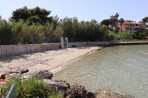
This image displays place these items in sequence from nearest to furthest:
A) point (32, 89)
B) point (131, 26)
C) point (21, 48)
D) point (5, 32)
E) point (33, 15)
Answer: point (32, 89) → point (5, 32) → point (21, 48) → point (33, 15) → point (131, 26)

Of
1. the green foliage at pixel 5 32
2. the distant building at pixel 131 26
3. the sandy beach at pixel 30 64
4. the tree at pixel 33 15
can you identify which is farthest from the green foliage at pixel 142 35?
the green foliage at pixel 5 32

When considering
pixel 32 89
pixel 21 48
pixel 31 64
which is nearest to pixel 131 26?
pixel 21 48

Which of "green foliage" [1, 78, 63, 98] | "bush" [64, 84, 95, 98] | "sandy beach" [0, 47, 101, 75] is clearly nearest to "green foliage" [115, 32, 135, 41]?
"sandy beach" [0, 47, 101, 75]

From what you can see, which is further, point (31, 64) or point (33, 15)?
point (33, 15)

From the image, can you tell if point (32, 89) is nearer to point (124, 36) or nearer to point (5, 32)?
point (5, 32)

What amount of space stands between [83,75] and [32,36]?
2032 centimetres

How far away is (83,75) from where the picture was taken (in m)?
23.4

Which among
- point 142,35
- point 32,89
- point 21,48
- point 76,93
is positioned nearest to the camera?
point 32,89

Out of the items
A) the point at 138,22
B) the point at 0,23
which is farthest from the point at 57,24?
the point at 138,22

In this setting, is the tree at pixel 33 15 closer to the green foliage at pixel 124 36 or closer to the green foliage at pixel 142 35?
the green foliage at pixel 124 36

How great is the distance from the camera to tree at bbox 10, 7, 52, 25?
63.9 meters

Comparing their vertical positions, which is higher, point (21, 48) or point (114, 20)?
point (114, 20)

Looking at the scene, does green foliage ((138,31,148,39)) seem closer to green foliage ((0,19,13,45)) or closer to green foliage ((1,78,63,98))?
green foliage ((0,19,13,45))

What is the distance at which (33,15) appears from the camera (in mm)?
67125
